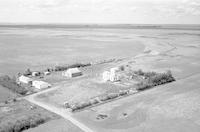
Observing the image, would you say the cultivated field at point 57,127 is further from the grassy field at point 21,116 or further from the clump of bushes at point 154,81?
the clump of bushes at point 154,81

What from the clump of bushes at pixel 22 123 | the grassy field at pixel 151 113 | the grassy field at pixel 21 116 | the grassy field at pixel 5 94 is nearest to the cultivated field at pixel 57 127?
the clump of bushes at pixel 22 123

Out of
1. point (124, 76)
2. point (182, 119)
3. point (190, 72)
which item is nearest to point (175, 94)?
point (182, 119)

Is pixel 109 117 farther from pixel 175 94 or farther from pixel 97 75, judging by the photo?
pixel 97 75

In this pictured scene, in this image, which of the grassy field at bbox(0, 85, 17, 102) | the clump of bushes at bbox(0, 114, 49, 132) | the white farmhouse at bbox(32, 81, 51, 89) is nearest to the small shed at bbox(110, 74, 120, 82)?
the white farmhouse at bbox(32, 81, 51, 89)

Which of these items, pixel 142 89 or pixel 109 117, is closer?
pixel 109 117

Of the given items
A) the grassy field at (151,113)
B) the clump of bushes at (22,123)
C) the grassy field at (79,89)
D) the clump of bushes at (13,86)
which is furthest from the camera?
the clump of bushes at (13,86)

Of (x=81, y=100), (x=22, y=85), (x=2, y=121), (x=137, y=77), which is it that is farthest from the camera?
(x=137, y=77)

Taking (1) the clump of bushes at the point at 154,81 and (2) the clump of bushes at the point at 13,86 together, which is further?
(1) the clump of bushes at the point at 154,81

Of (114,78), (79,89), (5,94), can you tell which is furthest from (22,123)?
(114,78)
